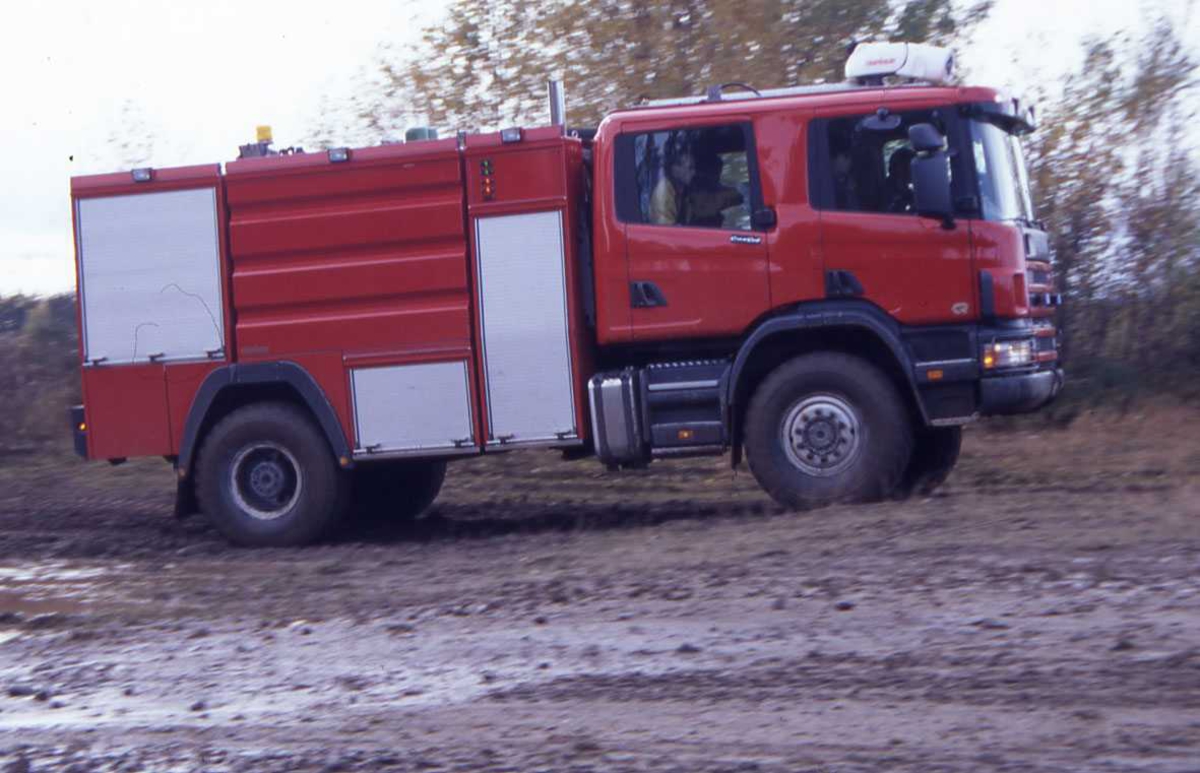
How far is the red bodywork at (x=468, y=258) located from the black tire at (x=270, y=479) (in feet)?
1.07

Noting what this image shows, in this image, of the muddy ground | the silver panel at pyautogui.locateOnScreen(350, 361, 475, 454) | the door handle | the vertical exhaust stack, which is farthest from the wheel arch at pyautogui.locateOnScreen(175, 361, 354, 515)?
the vertical exhaust stack

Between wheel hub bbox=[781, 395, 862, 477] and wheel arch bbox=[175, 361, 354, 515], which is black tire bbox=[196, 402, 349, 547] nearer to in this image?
wheel arch bbox=[175, 361, 354, 515]

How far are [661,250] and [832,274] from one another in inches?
45.1

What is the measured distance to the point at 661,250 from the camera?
33.8 ft

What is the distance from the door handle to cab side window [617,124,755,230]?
0.42 m

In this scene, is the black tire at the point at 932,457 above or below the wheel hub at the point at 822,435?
below

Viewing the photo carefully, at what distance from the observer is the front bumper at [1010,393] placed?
9.80 m

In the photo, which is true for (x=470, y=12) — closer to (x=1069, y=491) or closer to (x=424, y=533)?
(x=424, y=533)

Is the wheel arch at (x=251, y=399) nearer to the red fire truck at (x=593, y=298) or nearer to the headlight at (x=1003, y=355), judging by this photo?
the red fire truck at (x=593, y=298)

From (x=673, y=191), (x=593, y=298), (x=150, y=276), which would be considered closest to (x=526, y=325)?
(x=593, y=298)

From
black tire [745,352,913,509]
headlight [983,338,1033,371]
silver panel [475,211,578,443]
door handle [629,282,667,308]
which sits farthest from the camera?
silver panel [475,211,578,443]

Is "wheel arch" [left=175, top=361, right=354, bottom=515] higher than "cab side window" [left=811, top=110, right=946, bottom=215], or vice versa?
"cab side window" [left=811, top=110, right=946, bottom=215]

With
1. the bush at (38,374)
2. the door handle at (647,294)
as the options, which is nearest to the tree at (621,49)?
the bush at (38,374)

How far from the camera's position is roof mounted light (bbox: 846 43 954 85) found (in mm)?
10344
